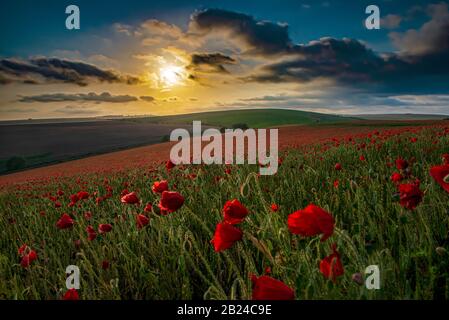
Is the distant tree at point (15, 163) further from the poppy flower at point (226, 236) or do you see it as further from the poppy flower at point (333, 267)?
the poppy flower at point (333, 267)

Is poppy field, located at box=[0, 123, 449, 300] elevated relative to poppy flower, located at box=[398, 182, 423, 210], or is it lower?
lower

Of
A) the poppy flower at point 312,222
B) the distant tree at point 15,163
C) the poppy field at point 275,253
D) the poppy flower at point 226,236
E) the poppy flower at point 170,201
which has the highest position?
the poppy flower at point 312,222

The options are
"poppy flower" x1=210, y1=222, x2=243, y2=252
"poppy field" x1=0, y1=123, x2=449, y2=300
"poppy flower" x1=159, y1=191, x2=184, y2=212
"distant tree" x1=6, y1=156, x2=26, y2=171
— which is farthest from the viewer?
"distant tree" x1=6, y1=156, x2=26, y2=171

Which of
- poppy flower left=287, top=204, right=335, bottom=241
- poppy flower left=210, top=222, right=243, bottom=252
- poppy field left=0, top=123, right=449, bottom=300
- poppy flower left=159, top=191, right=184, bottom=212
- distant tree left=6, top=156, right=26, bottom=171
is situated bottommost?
distant tree left=6, top=156, right=26, bottom=171

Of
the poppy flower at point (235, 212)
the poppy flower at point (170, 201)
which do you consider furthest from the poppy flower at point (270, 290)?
the poppy flower at point (170, 201)

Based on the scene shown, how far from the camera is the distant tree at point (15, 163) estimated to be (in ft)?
129

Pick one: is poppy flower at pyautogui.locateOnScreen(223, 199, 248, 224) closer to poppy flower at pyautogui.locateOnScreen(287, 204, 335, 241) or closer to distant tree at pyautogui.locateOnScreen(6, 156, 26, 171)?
poppy flower at pyautogui.locateOnScreen(287, 204, 335, 241)

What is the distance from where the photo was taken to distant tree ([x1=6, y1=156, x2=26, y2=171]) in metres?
39.3

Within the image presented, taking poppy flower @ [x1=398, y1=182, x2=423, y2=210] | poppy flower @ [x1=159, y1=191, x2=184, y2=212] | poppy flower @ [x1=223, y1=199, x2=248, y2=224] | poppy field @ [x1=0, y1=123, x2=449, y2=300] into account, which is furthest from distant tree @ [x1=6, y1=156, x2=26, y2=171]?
poppy flower @ [x1=398, y1=182, x2=423, y2=210]

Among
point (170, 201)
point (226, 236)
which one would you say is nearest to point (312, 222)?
point (226, 236)

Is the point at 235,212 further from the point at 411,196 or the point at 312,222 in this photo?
the point at 411,196
